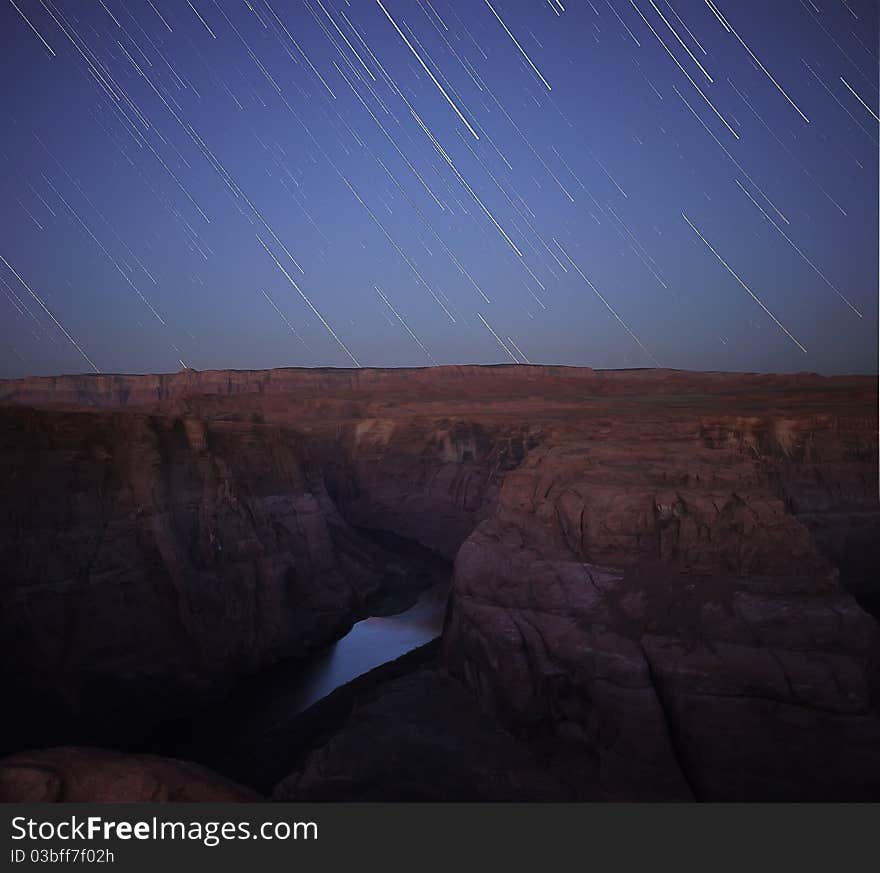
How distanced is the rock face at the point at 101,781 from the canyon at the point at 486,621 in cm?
4

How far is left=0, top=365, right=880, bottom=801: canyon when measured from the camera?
1304 centimetres

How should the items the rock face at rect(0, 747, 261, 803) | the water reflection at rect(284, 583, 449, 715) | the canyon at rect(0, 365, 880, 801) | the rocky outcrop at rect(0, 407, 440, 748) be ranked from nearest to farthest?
the rock face at rect(0, 747, 261, 803) → the canyon at rect(0, 365, 880, 801) → the rocky outcrop at rect(0, 407, 440, 748) → the water reflection at rect(284, 583, 449, 715)

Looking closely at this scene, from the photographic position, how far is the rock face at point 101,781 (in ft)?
21.4

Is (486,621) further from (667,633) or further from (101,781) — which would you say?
(101,781)

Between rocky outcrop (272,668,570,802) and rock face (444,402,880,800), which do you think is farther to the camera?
rocky outcrop (272,668,570,802)

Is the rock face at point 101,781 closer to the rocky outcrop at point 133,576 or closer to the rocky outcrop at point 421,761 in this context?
the rocky outcrop at point 421,761

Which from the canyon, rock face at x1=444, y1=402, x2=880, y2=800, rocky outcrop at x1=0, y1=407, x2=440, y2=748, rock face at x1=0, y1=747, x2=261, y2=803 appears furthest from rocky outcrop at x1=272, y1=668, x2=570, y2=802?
rock face at x1=0, y1=747, x2=261, y2=803

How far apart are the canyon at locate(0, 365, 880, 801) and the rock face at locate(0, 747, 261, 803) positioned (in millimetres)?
40

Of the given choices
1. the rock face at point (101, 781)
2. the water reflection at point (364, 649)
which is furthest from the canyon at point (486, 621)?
the water reflection at point (364, 649)

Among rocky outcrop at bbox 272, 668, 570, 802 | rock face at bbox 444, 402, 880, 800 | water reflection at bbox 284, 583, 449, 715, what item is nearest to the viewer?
rock face at bbox 444, 402, 880, 800

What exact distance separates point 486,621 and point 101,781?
37.1 feet

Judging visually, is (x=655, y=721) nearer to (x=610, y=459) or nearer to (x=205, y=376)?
(x=610, y=459)

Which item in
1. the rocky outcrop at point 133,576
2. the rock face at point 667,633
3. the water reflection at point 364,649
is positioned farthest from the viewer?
the water reflection at point 364,649

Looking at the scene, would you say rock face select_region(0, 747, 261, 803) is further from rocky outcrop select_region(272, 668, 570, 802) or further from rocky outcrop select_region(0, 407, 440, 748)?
rocky outcrop select_region(0, 407, 440, 748)
